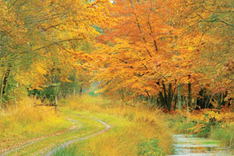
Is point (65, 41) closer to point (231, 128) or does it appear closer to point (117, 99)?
point (231, 128)

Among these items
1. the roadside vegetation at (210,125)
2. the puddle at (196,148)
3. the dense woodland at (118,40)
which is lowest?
the puddle at (196,148)

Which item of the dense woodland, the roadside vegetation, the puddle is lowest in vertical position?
the puddle

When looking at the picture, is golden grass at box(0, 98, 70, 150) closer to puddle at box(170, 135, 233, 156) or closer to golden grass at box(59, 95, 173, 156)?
golden grass at box(59, 95, 173, 156)

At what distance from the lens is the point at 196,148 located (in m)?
13.9

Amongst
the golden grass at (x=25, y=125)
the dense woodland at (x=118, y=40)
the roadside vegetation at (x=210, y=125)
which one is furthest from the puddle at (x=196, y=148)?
the golden grass at (x=25, y=125)

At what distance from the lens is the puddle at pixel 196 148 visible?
1257 centimetres

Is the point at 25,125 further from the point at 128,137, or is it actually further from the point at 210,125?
the point at 210,125

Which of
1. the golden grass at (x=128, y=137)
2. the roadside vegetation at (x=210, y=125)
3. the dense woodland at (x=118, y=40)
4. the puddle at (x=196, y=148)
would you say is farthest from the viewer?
the roadside vegetation at (x=210, y=125)

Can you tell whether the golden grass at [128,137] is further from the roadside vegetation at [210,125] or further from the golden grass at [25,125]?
the golden grass at [25,125]

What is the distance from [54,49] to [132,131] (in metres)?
4.75

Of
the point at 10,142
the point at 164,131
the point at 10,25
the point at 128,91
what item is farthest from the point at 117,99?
the point at 10,25

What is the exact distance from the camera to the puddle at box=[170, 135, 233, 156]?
1257 centimetres

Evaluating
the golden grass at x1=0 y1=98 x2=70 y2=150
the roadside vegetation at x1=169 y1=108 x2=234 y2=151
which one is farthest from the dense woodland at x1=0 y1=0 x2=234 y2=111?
the golden grass at x1=0 y1=98 x2=70 y2=150

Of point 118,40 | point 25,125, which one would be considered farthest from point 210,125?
point 25,125
